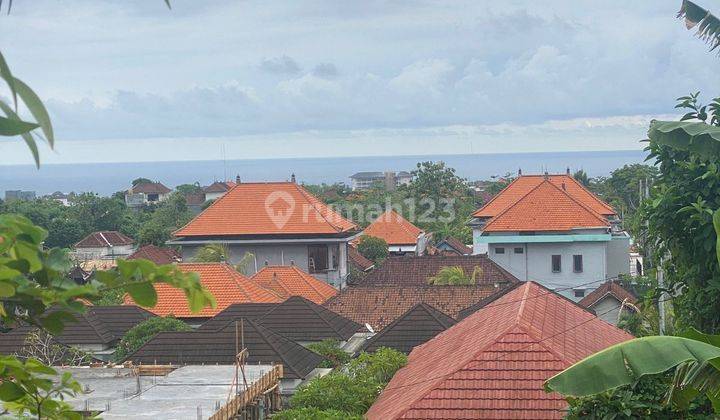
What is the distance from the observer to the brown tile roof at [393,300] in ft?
90.5

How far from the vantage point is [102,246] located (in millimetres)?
60562

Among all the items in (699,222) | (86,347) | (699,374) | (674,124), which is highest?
(674,124)

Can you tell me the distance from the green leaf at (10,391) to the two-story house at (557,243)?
1405 inches

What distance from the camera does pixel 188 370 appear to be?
1642 cm

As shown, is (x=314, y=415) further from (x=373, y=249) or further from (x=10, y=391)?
(x=373, y=249)

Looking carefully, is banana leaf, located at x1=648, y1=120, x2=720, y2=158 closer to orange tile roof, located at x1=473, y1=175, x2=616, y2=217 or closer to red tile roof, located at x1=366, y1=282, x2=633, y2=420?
red tile roof, located at x1=366, y1=282, x2=633, y2=420

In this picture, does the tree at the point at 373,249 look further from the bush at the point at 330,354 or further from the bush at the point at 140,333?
the bush at the point at 330,354

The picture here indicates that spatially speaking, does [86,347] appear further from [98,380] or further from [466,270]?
[466,270]

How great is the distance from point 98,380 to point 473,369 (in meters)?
7.56

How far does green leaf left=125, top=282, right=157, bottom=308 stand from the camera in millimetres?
2486

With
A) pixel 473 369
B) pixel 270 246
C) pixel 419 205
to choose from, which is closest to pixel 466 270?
pixel 270 246

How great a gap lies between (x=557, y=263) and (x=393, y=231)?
21073mm

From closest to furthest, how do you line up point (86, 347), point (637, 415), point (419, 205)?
point (637, 415) < point (86, 347) < point (419, 205)

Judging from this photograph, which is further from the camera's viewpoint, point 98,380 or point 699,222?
point 98,380
